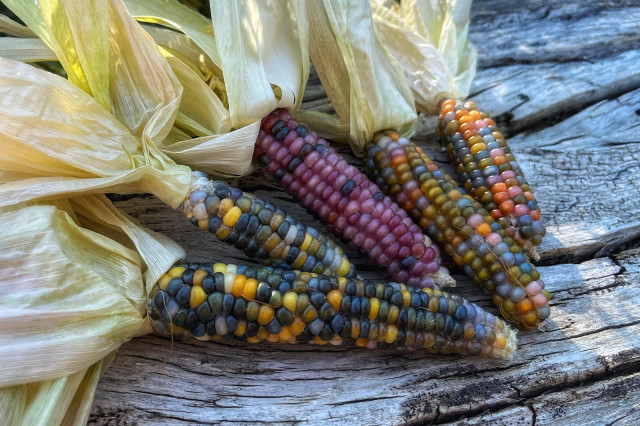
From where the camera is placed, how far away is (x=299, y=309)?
1566 mm

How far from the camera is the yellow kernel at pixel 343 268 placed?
175 centimetres

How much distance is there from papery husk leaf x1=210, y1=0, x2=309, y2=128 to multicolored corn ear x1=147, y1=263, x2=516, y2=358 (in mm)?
523

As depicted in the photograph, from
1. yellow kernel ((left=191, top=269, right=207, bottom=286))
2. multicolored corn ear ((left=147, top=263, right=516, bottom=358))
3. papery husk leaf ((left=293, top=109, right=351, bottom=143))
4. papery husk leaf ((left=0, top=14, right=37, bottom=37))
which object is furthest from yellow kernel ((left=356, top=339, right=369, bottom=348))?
papery husk leaf ((left=0, top=14, right=37, bottom=37))

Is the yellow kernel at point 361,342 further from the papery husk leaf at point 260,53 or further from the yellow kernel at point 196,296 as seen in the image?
the papery husk leaf at point 260,53

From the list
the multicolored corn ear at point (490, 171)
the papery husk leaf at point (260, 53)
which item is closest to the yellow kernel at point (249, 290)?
the papery husk leaf at point (260, 53)

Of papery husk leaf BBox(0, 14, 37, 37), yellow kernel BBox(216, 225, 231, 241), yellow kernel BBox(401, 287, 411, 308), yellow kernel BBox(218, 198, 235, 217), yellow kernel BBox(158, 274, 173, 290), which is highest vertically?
papery husk leaf BBox(0, 14, 37, 37)

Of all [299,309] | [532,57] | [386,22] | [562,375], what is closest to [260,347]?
[299,309]

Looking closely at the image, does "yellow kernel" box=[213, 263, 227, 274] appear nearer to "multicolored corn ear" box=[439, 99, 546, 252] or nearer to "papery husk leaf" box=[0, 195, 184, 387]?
"papery husk leaf" box=[0, 195, 184, 387]

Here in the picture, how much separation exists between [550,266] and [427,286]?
0.56 metres

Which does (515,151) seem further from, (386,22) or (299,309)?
(299,309)

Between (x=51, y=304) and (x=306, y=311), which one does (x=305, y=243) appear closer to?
(x=306, y=311)

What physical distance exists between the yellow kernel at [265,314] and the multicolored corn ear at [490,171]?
0.86 meters

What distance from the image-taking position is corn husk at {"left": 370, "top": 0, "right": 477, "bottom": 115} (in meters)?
2.26

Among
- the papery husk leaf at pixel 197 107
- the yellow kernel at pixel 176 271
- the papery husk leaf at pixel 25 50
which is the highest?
the papery husk leaf at pixel 25 50
